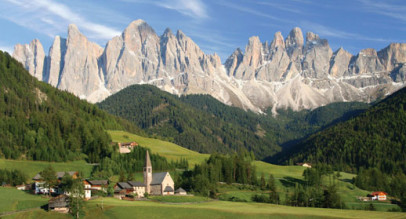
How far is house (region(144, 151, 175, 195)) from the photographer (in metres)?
146

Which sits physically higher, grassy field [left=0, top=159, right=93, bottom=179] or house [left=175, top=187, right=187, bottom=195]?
grassy field [left=0, top=159, right=93, bottom=179]

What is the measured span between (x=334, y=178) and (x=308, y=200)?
62.1 metres

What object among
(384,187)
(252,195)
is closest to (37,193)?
(252,195)

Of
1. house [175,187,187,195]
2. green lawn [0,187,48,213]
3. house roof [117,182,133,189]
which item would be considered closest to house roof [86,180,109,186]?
house roof [117,182,133,189]

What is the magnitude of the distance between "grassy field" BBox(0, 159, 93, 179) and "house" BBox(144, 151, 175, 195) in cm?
2706

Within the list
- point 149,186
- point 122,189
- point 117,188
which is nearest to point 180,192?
point 149,186

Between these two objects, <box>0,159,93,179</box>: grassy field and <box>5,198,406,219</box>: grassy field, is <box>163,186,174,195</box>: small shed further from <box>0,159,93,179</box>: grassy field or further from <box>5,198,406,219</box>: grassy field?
<box>5,198,406,219</box>: grassy field

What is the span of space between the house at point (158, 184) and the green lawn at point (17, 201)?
3298 cm

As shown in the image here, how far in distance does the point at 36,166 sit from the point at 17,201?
54010 mm

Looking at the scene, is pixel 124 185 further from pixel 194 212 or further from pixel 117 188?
pixel 194 212

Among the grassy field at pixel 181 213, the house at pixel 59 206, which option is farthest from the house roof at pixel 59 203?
the grassy field at pixel 181 213

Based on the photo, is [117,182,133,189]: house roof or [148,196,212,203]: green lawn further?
[117,182,133,189]: house roof

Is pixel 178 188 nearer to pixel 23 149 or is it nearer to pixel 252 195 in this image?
pixel 252 195

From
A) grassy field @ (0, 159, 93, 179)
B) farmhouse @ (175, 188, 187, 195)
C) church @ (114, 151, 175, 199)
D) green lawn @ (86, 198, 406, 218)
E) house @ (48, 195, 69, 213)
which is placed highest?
grassy field @ (0, 159, 93, 179)
